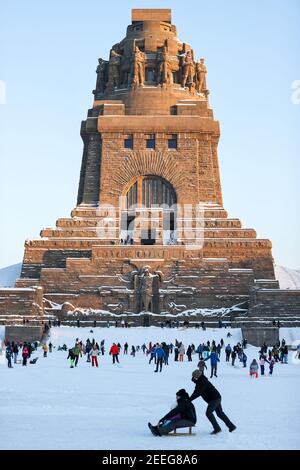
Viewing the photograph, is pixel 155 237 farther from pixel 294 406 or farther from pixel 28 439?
pixel 28 439

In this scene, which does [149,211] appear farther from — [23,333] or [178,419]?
[178,419]

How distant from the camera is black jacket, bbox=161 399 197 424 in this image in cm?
1380

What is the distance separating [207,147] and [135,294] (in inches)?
694

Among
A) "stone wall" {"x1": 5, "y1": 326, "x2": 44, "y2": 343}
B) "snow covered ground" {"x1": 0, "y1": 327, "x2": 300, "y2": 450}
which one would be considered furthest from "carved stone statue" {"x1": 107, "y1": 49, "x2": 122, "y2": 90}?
"snow covered ground" {"x1": 0, "y1": 327, "x2": 300, "y2": 450}

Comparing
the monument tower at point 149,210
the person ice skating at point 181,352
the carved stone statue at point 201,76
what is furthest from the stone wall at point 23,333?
the carved stone statue at point 201,76

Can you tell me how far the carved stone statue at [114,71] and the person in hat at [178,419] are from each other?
2482 inches

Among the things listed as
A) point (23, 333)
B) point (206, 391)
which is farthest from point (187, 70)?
point (206, 391)

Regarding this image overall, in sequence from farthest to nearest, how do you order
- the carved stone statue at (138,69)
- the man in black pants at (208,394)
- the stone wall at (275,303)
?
the carved stone statue at (138,69) → the stone wall at (275,303) → the man in black pants at (208,394)

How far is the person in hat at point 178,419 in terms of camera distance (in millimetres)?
13516

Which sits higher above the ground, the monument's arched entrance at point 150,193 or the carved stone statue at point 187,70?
the carved stone statue at point 187,70

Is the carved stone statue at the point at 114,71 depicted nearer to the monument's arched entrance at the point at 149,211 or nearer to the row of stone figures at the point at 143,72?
the row of stone figures at the point at 143,72

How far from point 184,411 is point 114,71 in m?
63.4

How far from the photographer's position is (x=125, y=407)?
1769 cm

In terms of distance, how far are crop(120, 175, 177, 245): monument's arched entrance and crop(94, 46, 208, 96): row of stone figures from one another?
9.21 m
